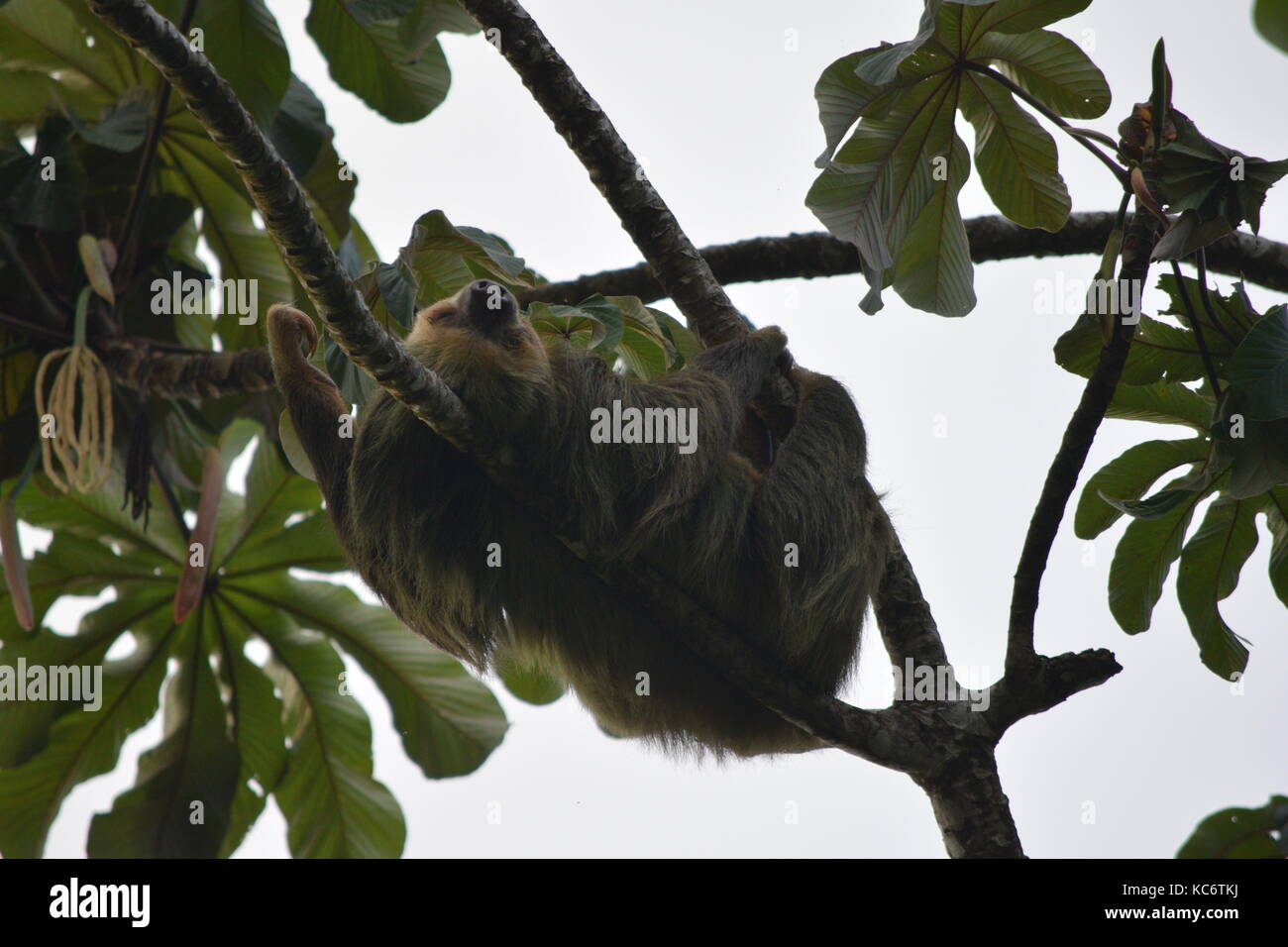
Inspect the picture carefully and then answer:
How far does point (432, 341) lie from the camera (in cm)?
469

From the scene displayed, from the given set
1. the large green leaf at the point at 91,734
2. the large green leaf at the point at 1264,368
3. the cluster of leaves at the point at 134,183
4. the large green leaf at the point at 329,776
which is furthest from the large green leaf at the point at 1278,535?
the large green leaf at the point at 91,734

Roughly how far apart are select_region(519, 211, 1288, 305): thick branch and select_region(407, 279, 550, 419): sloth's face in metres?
1.88

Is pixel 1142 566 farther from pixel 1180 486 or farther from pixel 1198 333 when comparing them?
pixel 1198 333

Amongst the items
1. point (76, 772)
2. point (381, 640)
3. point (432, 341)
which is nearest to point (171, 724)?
point (76, 772)

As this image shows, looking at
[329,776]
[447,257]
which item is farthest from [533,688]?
[447,257]

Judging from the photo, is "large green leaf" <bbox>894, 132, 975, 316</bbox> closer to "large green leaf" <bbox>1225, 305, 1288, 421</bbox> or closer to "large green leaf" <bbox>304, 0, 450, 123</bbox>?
"large green leaf" <bbox>1225, 305, 1288, 421</bbox>

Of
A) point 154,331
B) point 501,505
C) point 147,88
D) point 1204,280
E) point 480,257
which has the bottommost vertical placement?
point 501,505

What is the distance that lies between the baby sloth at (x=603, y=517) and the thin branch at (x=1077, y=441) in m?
0.71

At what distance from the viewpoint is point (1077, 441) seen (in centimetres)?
418

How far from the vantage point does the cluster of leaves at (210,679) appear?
7105 millimetres

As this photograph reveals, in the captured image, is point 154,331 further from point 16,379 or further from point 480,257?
point 480,257

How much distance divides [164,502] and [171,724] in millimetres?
1355

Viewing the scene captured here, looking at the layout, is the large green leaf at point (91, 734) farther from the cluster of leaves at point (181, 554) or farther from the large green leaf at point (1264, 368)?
the large green leaf at point (1264, 368)

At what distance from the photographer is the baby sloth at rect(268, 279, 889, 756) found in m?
4.45
